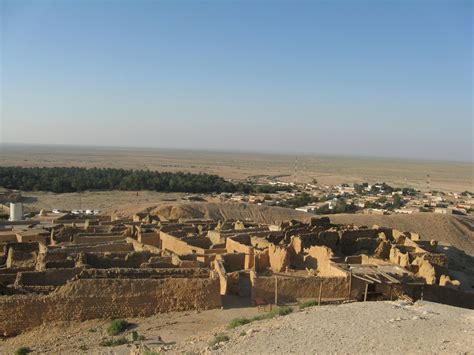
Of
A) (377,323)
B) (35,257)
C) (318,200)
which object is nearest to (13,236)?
(35,257)

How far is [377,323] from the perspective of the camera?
11.0 metres


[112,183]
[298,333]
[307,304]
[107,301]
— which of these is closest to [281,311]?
[307,304]

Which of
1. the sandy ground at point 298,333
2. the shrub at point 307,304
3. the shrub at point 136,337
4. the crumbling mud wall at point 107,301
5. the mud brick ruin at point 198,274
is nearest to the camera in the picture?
the sandy ground at point 298,333

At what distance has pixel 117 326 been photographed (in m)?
12.6

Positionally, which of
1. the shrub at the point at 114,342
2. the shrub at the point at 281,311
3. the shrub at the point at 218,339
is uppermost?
the shrub at the point at 218,339

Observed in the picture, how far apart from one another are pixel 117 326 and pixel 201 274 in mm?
3378

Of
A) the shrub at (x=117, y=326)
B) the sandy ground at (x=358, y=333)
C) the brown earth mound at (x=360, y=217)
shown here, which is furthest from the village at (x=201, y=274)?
the brown earth mound at (x=360, y=217)

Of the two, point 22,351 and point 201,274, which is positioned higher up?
point 201,274

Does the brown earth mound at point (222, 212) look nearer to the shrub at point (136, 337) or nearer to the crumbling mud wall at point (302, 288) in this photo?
the crumbling mud wall at point (302, 288)

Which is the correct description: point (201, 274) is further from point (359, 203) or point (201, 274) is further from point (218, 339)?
point (359, 203)

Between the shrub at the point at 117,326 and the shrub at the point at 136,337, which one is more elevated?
the shrub at the point at 136,337

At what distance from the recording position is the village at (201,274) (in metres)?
13.4

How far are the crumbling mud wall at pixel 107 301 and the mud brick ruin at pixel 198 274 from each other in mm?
25

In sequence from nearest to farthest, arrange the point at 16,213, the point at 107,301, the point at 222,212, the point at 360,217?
1. the point at 107,301
2. the point at 16,213
3. the point at 360,217
4. the point at 222,212
